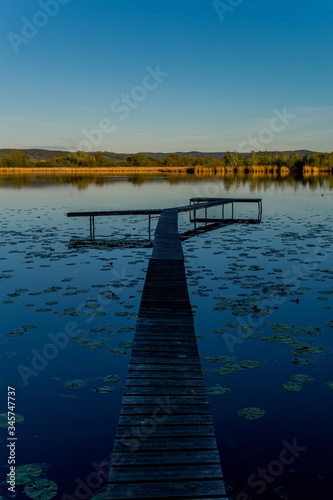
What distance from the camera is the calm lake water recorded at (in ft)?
11.8

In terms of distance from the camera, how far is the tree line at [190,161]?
411 ft

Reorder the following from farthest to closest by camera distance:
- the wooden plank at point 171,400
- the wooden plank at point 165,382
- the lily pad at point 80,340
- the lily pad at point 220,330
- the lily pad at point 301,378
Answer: the lily pad at point 220,330
the lily pad at point 80,340
the lily pad at point 301,378
the wooden plank at point 165,382
the wooden plank at point 171,400

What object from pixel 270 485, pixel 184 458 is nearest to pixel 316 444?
pixel 270 485

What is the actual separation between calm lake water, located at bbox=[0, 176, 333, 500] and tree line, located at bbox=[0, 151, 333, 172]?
11801 cm

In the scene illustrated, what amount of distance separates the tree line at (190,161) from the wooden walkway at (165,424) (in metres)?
123

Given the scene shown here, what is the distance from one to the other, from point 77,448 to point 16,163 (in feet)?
544

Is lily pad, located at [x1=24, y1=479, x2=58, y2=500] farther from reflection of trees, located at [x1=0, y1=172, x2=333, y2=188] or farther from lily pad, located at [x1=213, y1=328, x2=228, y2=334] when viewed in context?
reflection of trees, located at [x1=0, y1=172, x2=333, y2=188]

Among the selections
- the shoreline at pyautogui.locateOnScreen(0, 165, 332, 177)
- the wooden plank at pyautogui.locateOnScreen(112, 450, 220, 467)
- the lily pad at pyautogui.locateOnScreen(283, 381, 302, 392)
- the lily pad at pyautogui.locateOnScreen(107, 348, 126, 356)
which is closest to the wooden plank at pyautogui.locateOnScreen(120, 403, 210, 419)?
the wooden plank at pyautogui.locateOnScreen(112, 450, 220, 467)

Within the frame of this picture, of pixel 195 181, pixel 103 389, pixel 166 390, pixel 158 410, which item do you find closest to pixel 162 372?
pixel 166 390

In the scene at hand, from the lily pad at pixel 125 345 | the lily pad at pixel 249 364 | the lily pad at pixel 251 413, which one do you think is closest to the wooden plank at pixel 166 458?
the lily pad at pixel 251 413

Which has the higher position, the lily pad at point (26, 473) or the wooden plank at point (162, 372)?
the wooden plank at point (162, 372)

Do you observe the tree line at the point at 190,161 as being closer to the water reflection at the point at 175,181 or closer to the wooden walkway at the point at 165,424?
the water reflection at the point at 175,181

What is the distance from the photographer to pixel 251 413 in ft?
14.2

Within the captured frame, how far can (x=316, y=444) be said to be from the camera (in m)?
3.84
